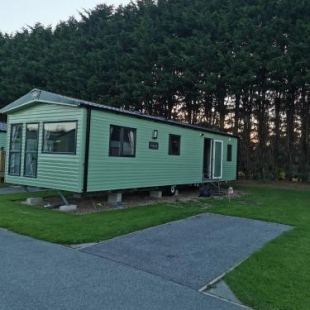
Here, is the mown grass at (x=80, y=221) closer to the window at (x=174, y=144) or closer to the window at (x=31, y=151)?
the window at (x=31, y=151)

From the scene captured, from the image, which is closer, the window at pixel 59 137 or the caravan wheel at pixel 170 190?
the window at pixel 59 137

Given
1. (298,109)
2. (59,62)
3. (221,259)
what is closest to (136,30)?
(59,62)

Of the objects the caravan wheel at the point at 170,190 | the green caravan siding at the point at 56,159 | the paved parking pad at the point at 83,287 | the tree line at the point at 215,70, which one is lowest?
the paved parking pad at the point at 83,287

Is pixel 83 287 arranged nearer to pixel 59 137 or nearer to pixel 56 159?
pixel 56 159

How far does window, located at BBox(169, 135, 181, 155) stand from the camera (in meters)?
10.9

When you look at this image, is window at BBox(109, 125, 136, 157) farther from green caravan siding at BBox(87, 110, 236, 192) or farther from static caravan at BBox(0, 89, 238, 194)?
green caravan siding at BBox(87, 110, 236, 192)

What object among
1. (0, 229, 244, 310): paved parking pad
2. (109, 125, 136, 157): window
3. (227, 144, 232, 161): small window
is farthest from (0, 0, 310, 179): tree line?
(0, 229, 244, 310): paved parking pad

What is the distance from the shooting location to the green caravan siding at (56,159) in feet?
25.8

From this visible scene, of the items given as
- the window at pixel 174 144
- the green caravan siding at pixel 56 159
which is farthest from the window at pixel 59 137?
the window at pixel 174 144

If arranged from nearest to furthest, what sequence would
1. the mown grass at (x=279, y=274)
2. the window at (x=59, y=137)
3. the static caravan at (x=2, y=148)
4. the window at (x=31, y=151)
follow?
the mown grass at (x=279, y=274)
the window at (x=59, y=137)
the window at (x=31, y=151)
the static caravan at (x=2, y=148)

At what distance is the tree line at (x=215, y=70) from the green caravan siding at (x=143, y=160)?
5.49 meters

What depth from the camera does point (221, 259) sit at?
4652 mm

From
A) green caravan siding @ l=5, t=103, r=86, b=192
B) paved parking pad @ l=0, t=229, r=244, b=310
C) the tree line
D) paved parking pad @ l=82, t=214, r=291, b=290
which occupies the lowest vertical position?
paved parking pad @ l=0, t=229, r=244, b=310

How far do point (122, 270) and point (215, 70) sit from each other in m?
14.9
